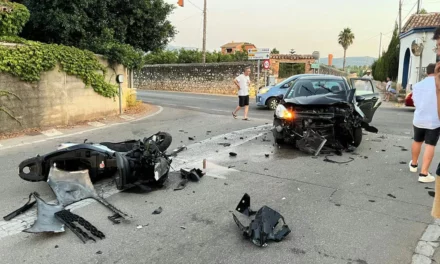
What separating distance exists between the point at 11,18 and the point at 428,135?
36.5 feet

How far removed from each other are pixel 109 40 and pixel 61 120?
418 centimetres

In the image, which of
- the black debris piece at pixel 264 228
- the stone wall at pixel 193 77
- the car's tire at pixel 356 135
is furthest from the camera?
the stone wall at pixel 193 77

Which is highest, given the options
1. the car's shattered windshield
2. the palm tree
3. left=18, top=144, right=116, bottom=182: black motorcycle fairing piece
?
the palm tree

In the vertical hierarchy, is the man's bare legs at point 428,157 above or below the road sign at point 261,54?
below

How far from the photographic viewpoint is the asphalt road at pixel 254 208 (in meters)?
3.34

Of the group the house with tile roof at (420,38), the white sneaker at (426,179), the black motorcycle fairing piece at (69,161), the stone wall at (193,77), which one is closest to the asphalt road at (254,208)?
the white sneaker at (426,179)

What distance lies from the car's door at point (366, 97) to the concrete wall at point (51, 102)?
8323 mm

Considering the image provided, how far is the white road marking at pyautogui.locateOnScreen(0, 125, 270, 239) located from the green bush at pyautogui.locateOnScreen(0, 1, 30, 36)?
6856 millimetres

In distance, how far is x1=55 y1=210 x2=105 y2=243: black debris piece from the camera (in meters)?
3.65

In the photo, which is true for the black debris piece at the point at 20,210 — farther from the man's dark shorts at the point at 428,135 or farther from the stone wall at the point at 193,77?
the stone wall at the point at 193,77

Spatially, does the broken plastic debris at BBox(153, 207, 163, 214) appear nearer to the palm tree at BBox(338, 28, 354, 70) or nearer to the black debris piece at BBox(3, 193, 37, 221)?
the black debris piece at BBox(3, 193, 37, 221)

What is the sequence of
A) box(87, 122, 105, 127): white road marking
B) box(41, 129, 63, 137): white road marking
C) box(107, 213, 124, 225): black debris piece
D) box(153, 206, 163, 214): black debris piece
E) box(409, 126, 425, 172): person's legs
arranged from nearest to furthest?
box(107, 213, 124, 225): black debris piece < box(153, 206, 163, 214): black debris piece < box(409, 126, 425, 172): person's legs < box(41, 129, 63, 137): white road marking < box(87, 122, 105, 127): white road marking

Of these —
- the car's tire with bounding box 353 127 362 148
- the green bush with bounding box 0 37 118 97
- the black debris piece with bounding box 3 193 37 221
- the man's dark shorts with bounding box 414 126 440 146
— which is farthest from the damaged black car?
the green bush with bounding box 0 37 118 97

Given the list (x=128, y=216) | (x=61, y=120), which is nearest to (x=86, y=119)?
(x=61, y=120)
